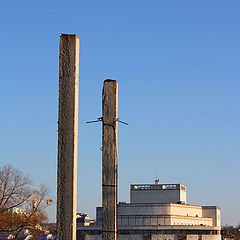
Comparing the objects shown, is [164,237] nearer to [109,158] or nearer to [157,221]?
[157,221]

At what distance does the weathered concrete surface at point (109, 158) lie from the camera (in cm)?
710

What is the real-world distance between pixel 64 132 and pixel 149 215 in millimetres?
125652

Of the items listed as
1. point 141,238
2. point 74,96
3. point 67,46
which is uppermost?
point 67,46

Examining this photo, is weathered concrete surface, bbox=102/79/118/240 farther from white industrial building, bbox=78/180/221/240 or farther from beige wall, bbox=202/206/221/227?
beige wall, bbox=202/206/221/227

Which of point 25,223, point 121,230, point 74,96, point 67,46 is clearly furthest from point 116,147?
point 121,230

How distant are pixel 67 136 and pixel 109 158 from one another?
0.85 metres

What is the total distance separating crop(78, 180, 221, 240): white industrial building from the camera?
12575 centimetres

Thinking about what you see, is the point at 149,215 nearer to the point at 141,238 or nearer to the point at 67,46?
the point at 141,238

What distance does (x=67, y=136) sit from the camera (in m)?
6.61

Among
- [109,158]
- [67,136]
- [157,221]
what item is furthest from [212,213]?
[67,136]

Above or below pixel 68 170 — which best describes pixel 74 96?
above

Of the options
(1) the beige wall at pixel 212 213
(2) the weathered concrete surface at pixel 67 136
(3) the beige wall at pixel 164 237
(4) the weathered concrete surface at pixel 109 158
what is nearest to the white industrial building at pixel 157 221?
(3) the beige wall at pixel 164 237

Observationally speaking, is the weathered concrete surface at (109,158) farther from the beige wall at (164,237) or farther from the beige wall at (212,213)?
the beige wall at (212,213)

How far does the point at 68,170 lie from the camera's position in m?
6.54
